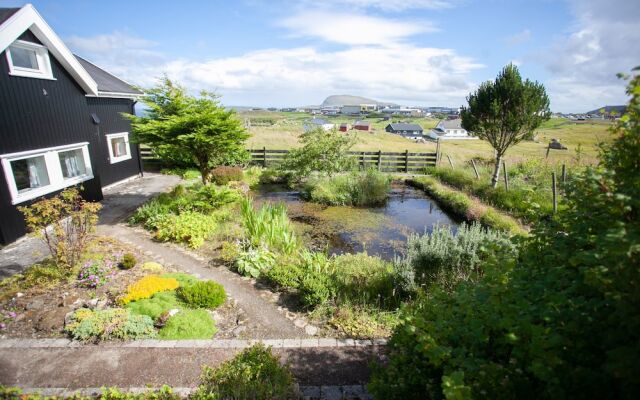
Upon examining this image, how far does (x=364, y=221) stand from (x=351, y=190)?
2.76 meters

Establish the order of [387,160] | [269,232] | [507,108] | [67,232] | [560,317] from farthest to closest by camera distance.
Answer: [387,160], [507,108], [269,232], [67,232], [560,317]

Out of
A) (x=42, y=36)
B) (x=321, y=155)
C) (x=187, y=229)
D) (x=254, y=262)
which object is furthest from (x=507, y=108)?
(x=42, y=36)

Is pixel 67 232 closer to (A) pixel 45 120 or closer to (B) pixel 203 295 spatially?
(B) pixel 203 295

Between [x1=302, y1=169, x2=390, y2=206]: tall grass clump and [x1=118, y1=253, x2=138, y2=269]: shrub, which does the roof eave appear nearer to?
[x1=118, y1=253, x2=138, y2=269]: shrub

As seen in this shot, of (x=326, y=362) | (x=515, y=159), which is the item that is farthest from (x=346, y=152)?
(x=326, y=362)

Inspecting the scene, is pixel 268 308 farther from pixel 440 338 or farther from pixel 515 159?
pixel 515 159

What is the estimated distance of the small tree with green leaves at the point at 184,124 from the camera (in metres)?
9.80

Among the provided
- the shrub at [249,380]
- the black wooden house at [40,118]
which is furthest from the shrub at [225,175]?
the shrub at [249,380]

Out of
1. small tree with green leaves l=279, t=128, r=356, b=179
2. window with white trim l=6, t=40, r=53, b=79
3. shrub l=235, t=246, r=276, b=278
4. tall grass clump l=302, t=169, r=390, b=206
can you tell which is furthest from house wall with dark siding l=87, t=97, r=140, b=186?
tall grass clump l=302, t=169, r=390, b=206

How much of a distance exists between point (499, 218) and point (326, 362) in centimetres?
864

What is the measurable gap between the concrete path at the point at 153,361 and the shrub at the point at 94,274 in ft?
4.87

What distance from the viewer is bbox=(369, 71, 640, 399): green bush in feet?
5.71

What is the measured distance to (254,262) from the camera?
738 cm

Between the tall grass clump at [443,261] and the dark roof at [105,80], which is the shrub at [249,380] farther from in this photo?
the dark roof at [105,80]
